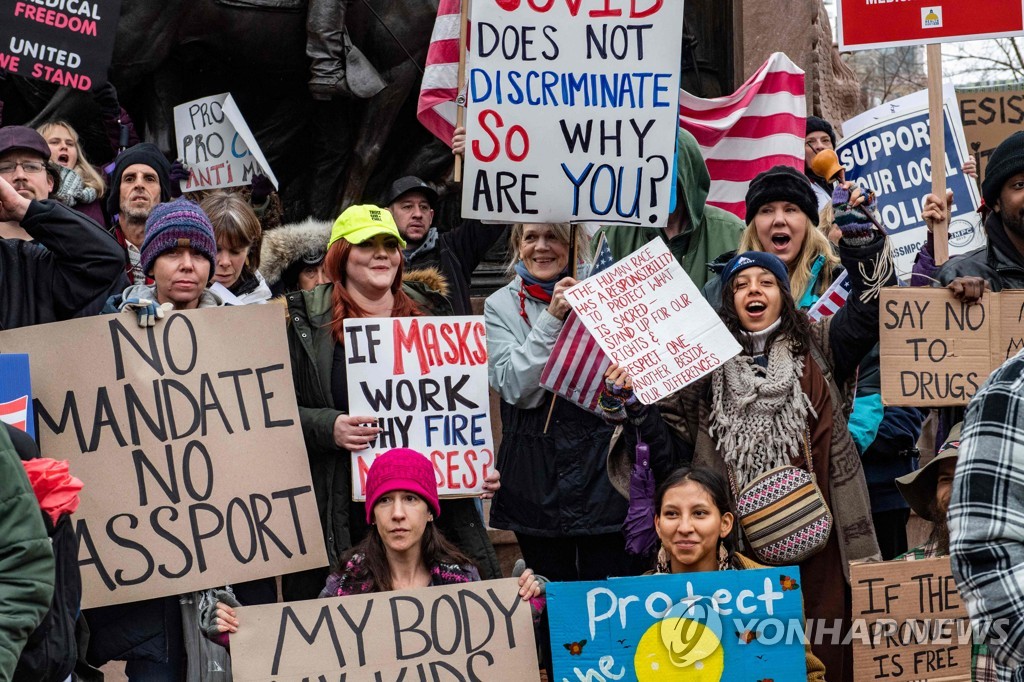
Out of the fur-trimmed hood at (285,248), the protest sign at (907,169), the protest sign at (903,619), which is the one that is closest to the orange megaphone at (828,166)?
the protest sign at (903,619)

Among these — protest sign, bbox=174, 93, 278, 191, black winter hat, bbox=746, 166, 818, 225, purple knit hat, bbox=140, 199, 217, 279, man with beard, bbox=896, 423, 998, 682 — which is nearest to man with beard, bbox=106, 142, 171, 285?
protest sign, bbox=174, 93, 278, 191

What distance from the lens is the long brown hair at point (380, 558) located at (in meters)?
4.52

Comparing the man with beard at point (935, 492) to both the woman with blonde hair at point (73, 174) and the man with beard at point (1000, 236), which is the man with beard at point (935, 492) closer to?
the man with beard at point (1000, 236)

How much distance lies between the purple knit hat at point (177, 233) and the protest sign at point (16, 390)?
0.66 meters

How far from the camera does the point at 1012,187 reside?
5.04 meters

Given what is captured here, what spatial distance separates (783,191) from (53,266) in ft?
8.82

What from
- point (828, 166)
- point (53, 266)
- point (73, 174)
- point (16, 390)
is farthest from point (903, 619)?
point (73, 174)

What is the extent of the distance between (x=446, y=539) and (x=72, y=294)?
4.89ft

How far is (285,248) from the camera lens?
682 centimetres

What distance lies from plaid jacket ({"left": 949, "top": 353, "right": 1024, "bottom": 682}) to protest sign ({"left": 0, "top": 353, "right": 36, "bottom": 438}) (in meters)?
2.73

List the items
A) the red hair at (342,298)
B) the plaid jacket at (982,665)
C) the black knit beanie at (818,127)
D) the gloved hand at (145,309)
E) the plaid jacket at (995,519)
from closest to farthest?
the plaid jacket at (995,519)
the plaid jacket at (982,665)
the gloved hand at (145,309)
the red hair at (342,298)
the black knit beanie at (818,127)

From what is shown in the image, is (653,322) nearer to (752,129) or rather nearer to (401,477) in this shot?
(401,477)

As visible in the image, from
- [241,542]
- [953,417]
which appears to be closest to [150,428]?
[241,542]

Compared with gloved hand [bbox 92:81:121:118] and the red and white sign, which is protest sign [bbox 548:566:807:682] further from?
gloved hand [bbox 92:81:121:118]
